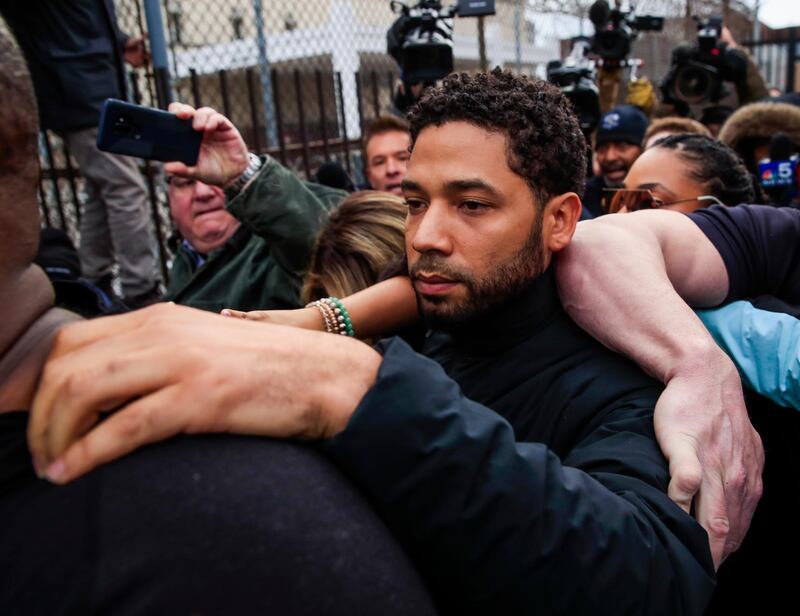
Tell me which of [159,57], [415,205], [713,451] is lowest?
[713,451]

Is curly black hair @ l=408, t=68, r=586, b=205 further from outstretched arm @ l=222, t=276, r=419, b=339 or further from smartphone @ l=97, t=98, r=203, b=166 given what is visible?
smartphone @ l=97, t=98, r=203, b=166

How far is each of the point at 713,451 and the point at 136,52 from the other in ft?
13.6

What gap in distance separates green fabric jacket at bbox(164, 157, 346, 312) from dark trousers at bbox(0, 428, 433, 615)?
5.85ft

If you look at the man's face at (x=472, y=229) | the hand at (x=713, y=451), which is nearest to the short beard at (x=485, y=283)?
the man's face at (x=472, y=229)

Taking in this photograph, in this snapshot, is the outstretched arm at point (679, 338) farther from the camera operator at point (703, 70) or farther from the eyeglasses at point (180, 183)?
the camera operator at point (703, 70)

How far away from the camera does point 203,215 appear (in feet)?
10.2

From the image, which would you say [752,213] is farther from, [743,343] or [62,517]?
[62,517]

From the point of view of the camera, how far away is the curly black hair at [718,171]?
2.52 m

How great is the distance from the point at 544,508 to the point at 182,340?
44 cm

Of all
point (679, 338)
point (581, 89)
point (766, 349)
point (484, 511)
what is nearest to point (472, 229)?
point (679, 338)

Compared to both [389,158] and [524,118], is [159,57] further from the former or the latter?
[524,118]

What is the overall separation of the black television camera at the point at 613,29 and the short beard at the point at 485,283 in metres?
4.31

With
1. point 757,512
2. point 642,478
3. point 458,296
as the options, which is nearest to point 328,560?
point 642,478

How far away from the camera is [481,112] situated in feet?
5.16
